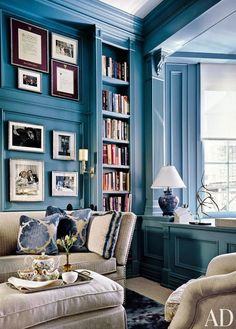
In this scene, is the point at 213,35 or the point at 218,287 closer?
the point at 218,287

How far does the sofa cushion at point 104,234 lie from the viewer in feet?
9.63

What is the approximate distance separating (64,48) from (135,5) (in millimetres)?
1030

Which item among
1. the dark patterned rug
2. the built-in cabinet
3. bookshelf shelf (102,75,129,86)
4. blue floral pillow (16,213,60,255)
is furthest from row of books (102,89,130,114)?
the dark patterned rug

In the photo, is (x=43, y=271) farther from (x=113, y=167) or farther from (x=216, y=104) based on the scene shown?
(x=216, y=104)

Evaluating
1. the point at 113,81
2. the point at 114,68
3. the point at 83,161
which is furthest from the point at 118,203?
the point at 114,68

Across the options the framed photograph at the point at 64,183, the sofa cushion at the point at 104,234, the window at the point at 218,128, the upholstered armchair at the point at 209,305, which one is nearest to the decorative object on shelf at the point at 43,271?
the sofa cushion at the point at 104,234

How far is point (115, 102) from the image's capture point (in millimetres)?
4148

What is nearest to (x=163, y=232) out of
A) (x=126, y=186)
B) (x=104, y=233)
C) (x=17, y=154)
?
(x=126, y=186)

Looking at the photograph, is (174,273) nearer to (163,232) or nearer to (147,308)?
(163,232)

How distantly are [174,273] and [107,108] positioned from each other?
2.11 metres

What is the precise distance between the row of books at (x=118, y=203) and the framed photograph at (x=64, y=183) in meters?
0.42

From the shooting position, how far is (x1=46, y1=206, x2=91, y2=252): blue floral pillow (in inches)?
121

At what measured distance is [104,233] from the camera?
2.99 metres

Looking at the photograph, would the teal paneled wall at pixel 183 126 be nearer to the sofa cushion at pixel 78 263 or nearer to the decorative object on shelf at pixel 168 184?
the decorative object on shelf at pixel 168 184
